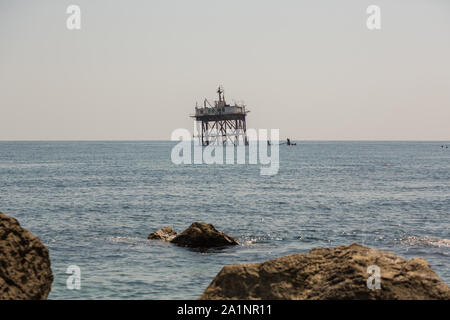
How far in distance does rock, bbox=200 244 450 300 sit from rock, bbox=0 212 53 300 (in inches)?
108

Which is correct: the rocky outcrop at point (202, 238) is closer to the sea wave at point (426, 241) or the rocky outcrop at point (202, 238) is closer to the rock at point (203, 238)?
the rock at point (203, 238)

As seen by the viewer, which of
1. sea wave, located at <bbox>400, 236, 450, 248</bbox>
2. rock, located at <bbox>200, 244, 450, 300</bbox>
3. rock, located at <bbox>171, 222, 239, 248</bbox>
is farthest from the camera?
sea wave, located at <bbox>400, 236, 450, 248</bbox>

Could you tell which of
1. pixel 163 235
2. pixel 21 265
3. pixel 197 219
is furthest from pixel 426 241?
pixel 21 265

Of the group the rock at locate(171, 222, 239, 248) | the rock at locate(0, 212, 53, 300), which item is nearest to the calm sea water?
the rock at locate(171, 222, 239, 248)

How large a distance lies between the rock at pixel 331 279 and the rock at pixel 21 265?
108 inches

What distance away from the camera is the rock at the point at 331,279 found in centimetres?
756

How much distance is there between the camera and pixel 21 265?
774cm

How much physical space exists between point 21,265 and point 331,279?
5.04 metres

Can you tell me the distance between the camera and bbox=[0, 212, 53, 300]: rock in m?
7.39

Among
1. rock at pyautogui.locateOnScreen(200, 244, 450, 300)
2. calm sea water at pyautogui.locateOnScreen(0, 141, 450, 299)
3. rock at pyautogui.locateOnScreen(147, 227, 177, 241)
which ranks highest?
rock at pyautogui.locateOnScreen(200, 244, 450, 300)

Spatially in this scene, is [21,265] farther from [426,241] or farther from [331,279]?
[426,241]

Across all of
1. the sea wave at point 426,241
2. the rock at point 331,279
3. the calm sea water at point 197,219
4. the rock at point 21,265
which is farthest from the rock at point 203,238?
the rock at point 21,265

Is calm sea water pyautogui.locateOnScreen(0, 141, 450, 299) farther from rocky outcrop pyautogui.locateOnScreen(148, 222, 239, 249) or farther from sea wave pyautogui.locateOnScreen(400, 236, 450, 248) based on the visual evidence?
rocky outcrop pyautogui.locateOnScreen(148, 222, 239, 249)

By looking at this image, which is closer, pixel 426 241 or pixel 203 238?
pixel 203 238
